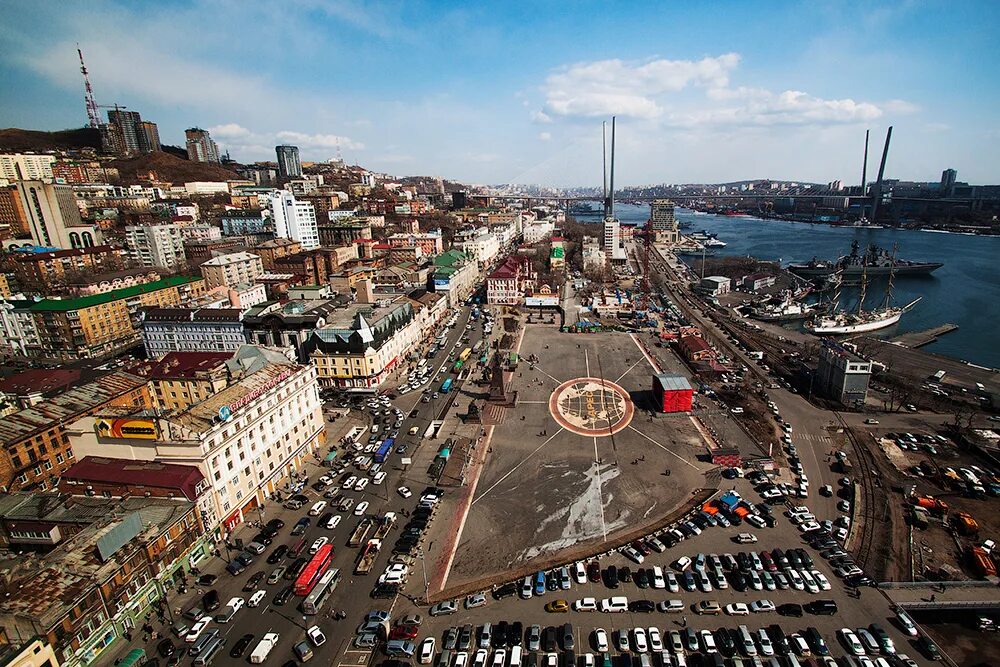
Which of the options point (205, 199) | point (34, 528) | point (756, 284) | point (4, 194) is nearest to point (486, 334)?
point (34, 528)

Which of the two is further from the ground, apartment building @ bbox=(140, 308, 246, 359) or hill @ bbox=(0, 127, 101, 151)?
hill @ bbox=(0, 127, 101, 151)

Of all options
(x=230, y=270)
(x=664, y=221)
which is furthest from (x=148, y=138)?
(x=664, y=221)

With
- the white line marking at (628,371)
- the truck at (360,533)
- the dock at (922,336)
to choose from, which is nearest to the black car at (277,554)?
the truck at (360,533)

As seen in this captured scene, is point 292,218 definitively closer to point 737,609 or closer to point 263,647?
point 263,647

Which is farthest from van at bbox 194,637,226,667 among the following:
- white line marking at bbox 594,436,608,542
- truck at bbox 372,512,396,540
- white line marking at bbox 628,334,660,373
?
white line marking at bbox 628,334,660,373

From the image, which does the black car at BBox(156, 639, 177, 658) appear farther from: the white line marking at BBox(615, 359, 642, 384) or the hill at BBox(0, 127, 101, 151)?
the hill at BBox(0, 127, 101, 151)
